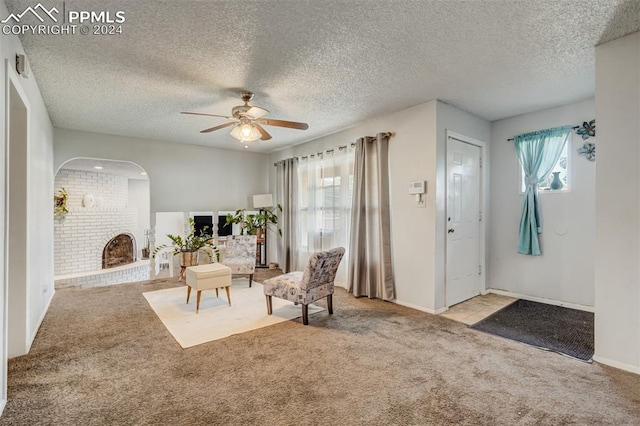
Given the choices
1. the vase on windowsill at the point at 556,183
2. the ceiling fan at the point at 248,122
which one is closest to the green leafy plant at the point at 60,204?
the ceiling fan at the point at 248,122

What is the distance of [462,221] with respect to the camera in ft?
13.3

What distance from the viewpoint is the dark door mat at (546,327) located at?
8.91ft

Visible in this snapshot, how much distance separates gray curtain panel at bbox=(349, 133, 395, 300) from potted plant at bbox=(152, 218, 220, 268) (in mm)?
2926

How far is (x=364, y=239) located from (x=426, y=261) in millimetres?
964

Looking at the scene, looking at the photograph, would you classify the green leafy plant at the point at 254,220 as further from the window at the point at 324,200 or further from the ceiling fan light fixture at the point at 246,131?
the ceiling fan light fixture at the point at 246,131

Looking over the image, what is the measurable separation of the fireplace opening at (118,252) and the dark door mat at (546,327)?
7674 millimetres

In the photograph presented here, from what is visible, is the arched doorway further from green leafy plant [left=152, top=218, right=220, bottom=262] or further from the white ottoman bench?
the white ottoman bench

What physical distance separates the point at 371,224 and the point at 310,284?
1461mm

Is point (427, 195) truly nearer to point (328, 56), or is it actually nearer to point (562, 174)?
point (562, 174)

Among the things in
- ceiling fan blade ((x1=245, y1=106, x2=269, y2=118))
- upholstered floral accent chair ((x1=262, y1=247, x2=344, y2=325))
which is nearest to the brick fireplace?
upholstered floral accent chair ((x1=262, y1=247, x2=344, y2=325))

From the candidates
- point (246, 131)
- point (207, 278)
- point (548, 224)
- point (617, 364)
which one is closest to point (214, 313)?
point (207, 278)

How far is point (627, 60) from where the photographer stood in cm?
228

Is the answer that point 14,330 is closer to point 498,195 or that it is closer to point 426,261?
point 426,261

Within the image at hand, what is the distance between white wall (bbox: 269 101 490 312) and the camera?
3.58 meters
